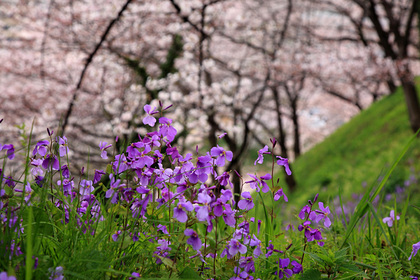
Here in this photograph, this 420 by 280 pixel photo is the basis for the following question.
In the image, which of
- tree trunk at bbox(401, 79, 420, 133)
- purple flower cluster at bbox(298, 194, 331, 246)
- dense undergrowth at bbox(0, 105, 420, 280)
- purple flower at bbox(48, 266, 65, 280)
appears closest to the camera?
purple flower at bbox(48, 266, 65, 280)

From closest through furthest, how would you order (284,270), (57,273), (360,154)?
1. (57,273)
2. (284,270)
3. (360,154)

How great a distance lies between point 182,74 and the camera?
7.21m

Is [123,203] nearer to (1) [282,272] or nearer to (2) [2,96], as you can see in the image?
(1) [282,272]

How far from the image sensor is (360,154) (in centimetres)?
885

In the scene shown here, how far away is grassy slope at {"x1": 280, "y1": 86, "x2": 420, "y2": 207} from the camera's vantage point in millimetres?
7457

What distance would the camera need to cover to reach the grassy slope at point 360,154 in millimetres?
7457

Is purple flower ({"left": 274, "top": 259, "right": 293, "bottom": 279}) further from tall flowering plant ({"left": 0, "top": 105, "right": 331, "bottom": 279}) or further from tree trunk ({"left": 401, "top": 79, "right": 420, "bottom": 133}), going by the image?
tree trunk ({"left": 401, "top": 79, "right": 420, "bottom": 133})

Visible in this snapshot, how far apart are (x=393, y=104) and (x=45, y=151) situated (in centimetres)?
1091

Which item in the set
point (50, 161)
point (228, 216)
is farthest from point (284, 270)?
point (50, 161)

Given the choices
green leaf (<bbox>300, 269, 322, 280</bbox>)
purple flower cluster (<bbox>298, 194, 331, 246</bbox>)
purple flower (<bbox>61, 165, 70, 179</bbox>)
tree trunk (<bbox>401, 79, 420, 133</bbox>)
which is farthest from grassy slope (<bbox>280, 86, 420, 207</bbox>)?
purple flower (<bbox>61, 165, 70, 179</bbox>)

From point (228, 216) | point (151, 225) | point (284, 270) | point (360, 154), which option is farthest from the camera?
point (360, 154)

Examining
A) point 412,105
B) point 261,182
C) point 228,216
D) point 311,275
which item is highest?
point 412,105

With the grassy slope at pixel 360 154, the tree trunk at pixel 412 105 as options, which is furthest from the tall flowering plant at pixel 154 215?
the tree trunk at pixel 412 105

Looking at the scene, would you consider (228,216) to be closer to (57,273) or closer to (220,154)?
(220,154)
